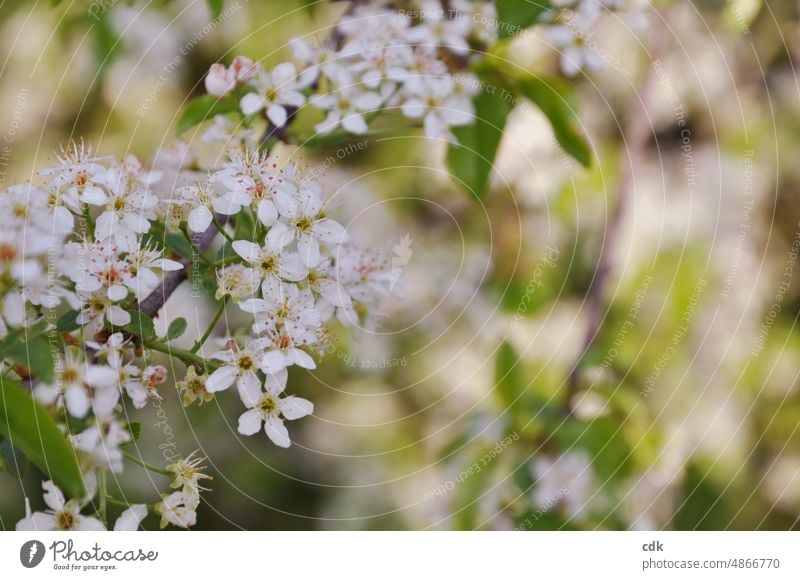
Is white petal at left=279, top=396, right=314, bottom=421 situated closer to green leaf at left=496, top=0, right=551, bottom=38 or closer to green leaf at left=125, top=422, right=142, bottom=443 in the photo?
green leaf at left=125, top=422, right=142, bottom=443

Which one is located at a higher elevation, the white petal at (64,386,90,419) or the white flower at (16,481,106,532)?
the white petal at (64,386,90,419)

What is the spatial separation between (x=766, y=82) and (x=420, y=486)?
1.58ft

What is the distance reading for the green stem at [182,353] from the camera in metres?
0.44

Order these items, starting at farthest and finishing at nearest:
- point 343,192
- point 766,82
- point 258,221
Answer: point 766,82 → point 343,192 → point 258,221

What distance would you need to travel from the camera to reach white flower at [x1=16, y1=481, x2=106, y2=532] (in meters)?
0.50

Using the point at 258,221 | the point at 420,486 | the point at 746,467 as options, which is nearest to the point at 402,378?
the point at 420,486

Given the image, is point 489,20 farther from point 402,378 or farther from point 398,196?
point 402,378

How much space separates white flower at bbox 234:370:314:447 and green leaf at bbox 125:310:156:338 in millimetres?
76

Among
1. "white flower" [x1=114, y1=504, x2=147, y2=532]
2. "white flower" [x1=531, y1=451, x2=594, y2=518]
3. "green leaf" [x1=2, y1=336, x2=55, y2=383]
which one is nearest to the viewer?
"green leaf" [x1=2, y1=336, x2=55, y2=383]

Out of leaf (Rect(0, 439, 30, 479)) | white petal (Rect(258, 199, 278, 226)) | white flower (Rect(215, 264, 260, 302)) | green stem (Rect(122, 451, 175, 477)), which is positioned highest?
white petal (Rect(258, 199, 278, 226))

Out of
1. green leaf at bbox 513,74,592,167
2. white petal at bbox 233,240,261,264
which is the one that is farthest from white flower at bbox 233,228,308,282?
green leaf at bbox 513,74,592,167

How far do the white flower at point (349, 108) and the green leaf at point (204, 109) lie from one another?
2.2 inches

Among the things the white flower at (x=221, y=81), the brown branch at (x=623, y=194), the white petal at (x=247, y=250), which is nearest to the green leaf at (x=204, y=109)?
the white flower at (x=221, y=81)

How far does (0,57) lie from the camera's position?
59cm
